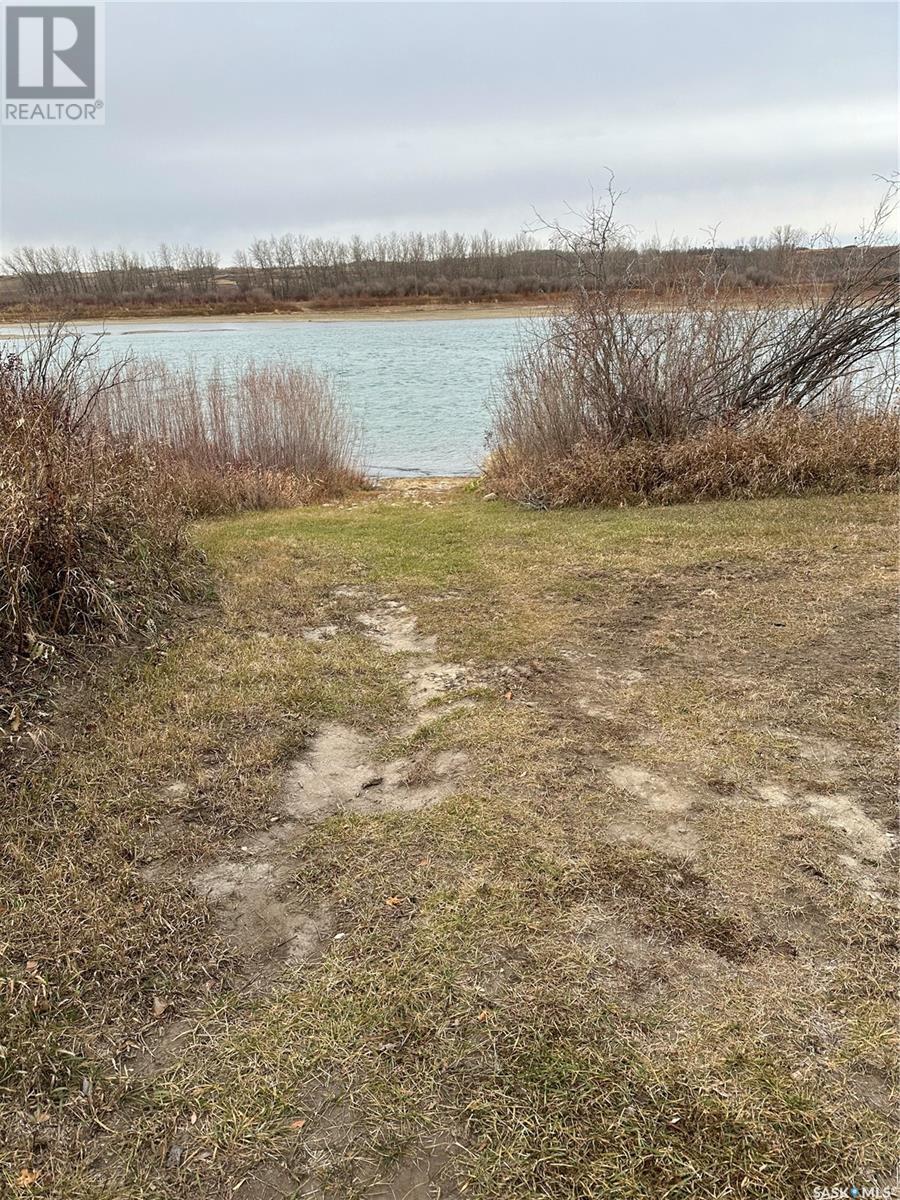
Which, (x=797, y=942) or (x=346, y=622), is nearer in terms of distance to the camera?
(x=797, y=942)

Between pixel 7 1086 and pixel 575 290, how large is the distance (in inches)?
346

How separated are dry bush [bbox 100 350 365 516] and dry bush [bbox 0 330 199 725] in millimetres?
4409

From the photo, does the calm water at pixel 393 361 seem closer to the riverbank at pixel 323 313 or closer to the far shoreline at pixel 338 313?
the far shoreline at pixel 338 313

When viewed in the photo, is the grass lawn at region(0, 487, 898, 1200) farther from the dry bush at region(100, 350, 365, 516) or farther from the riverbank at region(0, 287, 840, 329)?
the riverbank at region(0, 287, 840, 329)

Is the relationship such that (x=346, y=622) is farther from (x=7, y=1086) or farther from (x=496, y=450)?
(x=496, y=450)

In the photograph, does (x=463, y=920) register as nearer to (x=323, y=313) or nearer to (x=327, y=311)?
(x=323, y=313)

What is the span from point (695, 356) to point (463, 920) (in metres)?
7.69

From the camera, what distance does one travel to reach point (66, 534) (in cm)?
379

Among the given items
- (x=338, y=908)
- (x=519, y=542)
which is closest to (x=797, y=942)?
(x=338, y=908)

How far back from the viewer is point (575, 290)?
8734mm

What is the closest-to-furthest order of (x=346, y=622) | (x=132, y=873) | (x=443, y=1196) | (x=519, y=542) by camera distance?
(x=443, y=1196)
(x=132, y=873)
(x=346, y=622)
(x=519, y=542)

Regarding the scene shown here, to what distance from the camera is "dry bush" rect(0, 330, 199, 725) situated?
3.53 meters

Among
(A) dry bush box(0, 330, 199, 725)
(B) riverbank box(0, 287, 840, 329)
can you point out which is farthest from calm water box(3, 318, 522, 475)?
(A) dry bush box(0, 330, 199, 725)

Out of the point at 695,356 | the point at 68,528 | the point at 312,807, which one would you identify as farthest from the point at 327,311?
the point at 312,807
